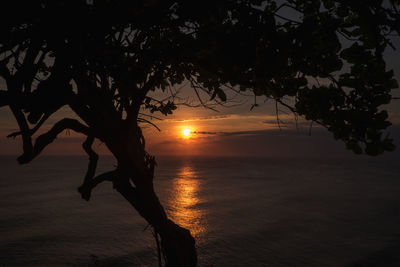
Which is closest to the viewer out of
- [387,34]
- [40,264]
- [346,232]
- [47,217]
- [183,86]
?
[387,34]

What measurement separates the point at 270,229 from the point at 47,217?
44.6m

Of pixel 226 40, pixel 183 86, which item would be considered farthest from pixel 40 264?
pixel 226 40

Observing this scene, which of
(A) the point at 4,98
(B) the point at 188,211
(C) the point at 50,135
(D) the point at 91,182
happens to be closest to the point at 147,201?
(D) the point at 91,182

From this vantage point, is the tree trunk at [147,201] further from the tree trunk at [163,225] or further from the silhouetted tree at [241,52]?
the silhouetted tree at [241,52]

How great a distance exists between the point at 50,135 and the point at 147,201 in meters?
1.96

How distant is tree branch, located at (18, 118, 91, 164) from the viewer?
13.9 feet

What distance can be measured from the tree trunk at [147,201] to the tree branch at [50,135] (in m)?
0.65

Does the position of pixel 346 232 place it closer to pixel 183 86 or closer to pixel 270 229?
pixel 270 229

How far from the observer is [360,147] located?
320 cm

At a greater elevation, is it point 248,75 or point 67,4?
point 67,4

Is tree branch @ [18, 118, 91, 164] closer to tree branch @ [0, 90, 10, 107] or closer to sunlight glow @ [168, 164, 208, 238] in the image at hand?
tree branch @ [0, 90, 10, 107]

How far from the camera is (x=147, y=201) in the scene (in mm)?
5418

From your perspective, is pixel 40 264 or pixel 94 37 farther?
pixel 40 264

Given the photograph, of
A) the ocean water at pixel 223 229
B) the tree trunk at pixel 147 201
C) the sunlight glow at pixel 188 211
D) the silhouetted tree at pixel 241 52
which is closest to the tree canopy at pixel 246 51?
the silhouetted tree at pixel 241 52
